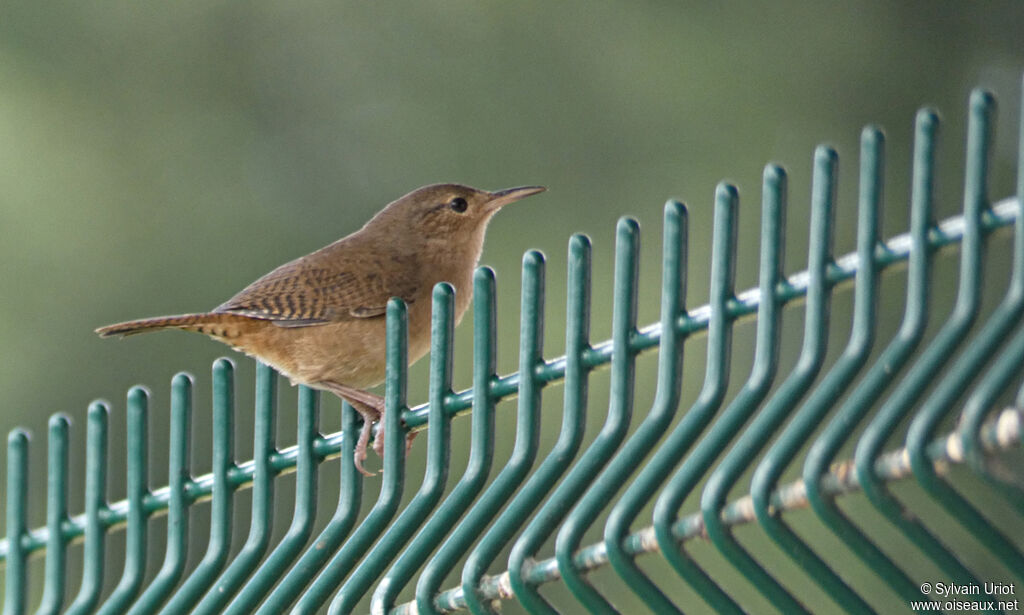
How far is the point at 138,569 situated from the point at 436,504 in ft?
3.48

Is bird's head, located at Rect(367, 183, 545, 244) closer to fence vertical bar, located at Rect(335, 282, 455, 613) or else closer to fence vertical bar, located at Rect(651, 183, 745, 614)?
fence vertical bar, located at Rect(335, 282, 455, 613)

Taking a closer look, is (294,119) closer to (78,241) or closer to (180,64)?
(180,64)

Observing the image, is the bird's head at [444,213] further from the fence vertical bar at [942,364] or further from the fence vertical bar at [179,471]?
the fence vertical bar at [942,364]

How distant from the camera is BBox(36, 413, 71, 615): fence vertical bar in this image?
407 cm

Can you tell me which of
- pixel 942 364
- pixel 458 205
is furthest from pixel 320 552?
pixel 458 205

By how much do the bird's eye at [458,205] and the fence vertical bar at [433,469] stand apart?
2247 mm

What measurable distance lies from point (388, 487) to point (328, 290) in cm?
161

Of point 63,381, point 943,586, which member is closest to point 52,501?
point 943,586

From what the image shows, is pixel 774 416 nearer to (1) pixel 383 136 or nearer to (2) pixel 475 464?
(2) pixel 475 464

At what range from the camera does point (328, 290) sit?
461 cm

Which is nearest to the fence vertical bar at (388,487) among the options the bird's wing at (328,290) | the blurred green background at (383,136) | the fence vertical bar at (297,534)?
the fence vertical bar at (297,534)

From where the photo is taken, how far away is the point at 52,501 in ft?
13.6

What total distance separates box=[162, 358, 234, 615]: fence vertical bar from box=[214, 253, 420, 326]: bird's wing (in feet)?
3.26

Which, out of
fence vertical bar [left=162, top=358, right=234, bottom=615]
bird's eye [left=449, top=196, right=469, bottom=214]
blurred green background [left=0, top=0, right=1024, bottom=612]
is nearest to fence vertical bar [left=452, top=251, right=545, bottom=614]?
fence vertical bar [left=162, top=358, right=234, bottom=615]
